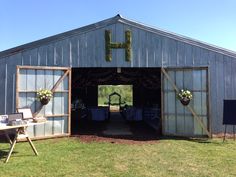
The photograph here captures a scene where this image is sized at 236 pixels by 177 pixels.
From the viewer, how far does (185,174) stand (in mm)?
7148

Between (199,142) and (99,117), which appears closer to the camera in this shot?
(199,142)

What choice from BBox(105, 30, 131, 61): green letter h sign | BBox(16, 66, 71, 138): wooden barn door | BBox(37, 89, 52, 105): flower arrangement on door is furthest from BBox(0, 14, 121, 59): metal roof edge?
BBox(37, 89, 52, 105): flower arrangement on door

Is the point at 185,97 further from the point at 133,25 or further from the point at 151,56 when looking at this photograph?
the point at 133,25

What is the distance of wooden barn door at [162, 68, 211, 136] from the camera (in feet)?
41.2

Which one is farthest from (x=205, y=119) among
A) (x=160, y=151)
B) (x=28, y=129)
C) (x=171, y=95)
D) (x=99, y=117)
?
(x=99, y=117)

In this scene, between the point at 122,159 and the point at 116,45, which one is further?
the point at 116,45

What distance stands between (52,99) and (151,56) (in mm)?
4281

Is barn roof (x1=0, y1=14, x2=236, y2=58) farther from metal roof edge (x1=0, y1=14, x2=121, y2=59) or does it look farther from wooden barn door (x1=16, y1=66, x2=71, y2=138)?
wooden barn door (x1=16, y1=66, x2=71, y2=138)

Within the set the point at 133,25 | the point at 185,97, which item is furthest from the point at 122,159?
the point at 133,25

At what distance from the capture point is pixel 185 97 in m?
12.3

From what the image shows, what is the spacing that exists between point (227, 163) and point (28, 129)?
283 inches

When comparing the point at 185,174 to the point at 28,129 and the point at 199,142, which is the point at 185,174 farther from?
the point at 28,129

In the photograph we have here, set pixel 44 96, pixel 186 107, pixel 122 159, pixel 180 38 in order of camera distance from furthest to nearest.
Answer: pixel 180 38, pixel 186 107, pixel 44 96, pixel 122 159

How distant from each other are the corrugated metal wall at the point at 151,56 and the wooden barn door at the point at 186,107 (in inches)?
12.3
